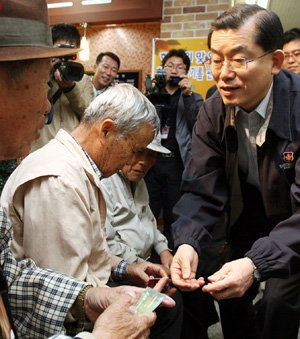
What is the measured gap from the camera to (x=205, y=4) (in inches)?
153

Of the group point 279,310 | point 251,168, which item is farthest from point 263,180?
point 279,310

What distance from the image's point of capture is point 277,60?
1.51m

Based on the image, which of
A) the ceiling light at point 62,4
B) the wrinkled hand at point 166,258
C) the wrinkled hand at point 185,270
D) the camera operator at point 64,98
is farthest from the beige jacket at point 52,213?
the ceiling light at point 62,4

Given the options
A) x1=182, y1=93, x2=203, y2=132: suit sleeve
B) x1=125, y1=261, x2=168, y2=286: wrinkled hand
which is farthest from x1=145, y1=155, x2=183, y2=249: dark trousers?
x1=125, y1=261, x2=168, y2=286: wrinkled hand

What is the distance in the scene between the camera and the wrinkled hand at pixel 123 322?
90 cm

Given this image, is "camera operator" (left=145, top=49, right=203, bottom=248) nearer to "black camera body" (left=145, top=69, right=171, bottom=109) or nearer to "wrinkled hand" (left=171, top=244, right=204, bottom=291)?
"black camera body" (left=145, top=69, right=171, bottom=109)

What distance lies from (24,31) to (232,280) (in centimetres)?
108

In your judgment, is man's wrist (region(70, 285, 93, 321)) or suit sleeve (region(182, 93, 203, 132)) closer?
man's wrist (region(70, 285, 93, 321))

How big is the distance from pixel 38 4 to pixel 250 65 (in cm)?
94

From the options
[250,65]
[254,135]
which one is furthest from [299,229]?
[250,65]

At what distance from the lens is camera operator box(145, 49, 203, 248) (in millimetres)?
2811

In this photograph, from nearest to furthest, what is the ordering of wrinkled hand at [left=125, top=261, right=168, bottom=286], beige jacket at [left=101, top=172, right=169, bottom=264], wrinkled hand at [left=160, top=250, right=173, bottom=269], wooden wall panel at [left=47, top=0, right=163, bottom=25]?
Answer: 1. wrinkled hand at [left=125, top=261, right=168, bottom=286]
2. beige jacket at [left=101, top=172, right=169, bottom=264]
3. wrinkled hand at [left=160, top=250, right=173, bottom=269]
4. wooden wall panel at [left=47, top=0, right=163, bottom=25]

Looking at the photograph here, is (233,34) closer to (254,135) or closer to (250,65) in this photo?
(250,65)

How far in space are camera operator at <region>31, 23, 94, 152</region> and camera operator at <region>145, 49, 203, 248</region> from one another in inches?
26.8
